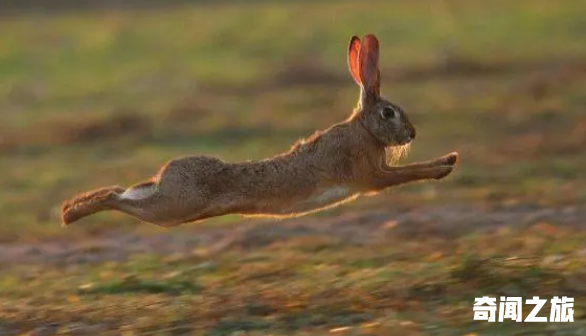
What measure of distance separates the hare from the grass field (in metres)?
0.74

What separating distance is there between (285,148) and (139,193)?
9.88m

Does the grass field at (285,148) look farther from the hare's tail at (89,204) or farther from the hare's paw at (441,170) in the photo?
the hare's tail at (89,204)

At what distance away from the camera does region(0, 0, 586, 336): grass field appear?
30.9ft

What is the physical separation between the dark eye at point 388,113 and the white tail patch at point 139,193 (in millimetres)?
1752

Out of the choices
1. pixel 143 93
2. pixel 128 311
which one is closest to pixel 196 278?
pixel 128 311

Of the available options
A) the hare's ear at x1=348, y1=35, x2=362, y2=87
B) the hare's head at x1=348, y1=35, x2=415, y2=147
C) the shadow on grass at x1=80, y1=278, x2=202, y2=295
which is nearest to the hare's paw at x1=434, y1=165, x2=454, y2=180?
the hare's head at x1=348, y1=35, x2=415, y2=147

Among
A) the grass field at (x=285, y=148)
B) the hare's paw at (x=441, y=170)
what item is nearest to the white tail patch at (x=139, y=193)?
the grass field at (x=285, y=148)

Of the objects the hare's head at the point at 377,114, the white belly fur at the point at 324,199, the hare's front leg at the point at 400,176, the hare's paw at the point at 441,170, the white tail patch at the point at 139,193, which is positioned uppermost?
the hare's head at the point at 377,114

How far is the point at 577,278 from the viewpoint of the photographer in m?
9.10

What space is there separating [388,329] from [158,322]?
177 cm

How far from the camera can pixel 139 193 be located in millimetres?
9117

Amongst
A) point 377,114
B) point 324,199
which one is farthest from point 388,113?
point 324,199

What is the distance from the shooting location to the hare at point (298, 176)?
9.05m

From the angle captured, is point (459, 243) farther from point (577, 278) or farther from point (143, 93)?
point (143, 93)
